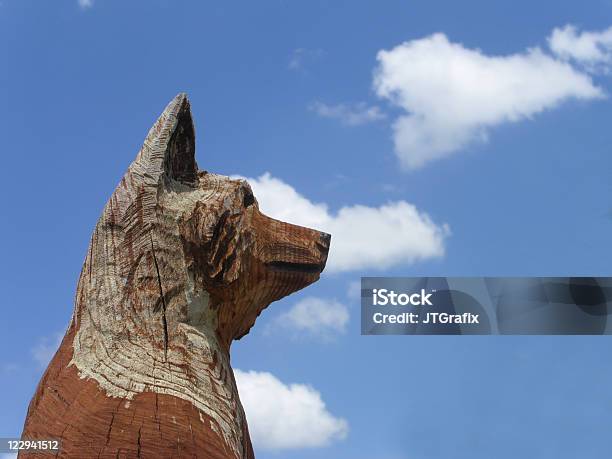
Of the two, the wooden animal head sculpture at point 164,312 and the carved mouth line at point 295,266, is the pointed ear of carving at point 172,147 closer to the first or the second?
the wooden animal head sculpture at point 164,312

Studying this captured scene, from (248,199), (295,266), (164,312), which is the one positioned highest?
(248,199)

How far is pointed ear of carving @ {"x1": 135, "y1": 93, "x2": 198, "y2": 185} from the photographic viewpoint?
17.7 ft

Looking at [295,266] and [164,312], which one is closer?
[164,312]

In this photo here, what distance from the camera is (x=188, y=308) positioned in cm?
523

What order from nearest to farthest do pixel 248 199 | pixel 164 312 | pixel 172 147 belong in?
pixel 164 312, pixel 172 147, pixel 248 199

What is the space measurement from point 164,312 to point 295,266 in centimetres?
103

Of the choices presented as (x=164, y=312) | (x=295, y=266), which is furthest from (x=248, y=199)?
(x=164, y=312)

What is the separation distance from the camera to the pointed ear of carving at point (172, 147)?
538 centimetres

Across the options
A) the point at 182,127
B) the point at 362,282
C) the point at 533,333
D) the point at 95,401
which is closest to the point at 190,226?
the point at 182,127

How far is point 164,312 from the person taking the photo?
203 inches

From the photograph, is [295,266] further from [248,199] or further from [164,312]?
[164,312]

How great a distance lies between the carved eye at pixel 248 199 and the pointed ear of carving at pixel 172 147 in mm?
331

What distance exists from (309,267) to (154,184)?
1.19 meters

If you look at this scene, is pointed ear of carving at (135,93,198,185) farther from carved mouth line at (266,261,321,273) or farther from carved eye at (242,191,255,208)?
carved mouth line at (266,261,321,273)
